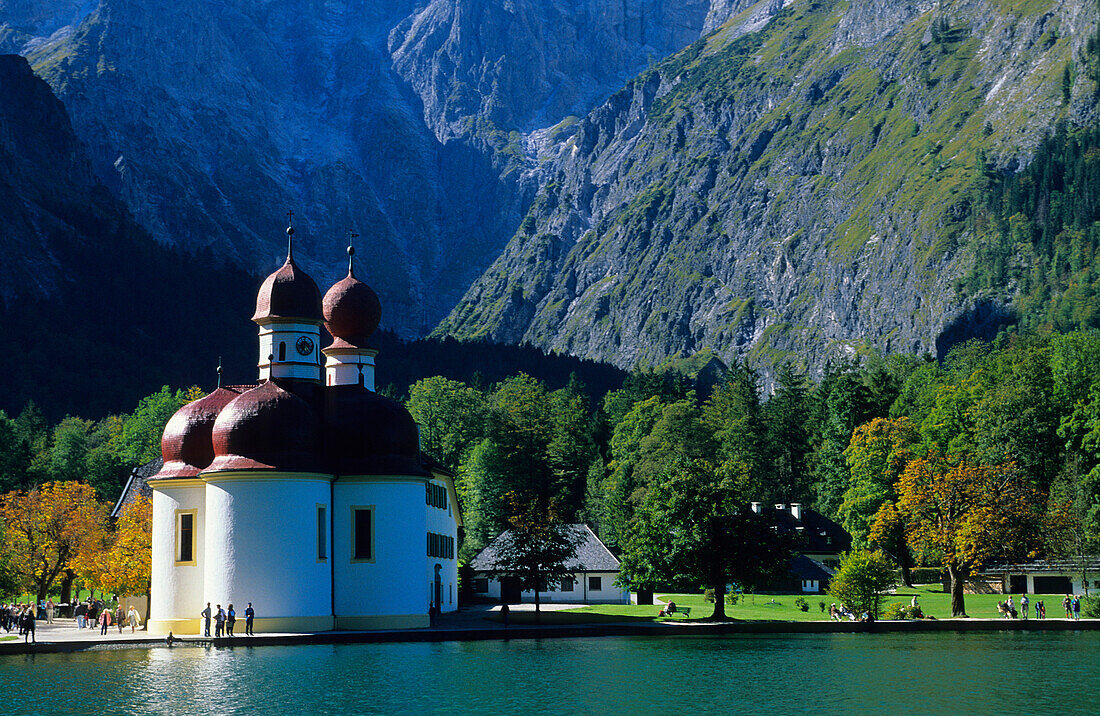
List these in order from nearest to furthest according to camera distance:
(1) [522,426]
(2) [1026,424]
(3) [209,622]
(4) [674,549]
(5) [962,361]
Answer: (3) [209,622]
(4) [674,549]
(2) [1026,424]
(1) [522,426]
(5) [962,361]

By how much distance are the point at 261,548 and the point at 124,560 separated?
17.0 metres

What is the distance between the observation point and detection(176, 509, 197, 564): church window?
239 feet

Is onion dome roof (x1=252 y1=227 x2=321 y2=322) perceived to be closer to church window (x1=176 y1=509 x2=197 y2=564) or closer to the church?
the church

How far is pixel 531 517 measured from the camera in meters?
80.6

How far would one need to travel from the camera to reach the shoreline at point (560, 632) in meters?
64.6

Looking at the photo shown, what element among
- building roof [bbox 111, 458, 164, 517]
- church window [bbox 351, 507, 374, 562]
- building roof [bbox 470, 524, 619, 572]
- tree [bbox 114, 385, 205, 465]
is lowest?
building roof [bbox 470, 524, 619, 572]

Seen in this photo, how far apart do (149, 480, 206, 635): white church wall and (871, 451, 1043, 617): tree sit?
43812mm

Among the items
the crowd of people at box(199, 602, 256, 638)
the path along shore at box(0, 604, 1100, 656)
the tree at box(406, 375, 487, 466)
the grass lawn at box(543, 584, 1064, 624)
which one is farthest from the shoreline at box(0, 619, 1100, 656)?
the tree at box(406, 375, 487, 466)

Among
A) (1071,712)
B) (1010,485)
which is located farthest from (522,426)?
(1071,712)

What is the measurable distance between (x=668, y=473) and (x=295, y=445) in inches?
893

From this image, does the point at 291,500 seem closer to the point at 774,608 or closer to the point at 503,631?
the point at 503,631

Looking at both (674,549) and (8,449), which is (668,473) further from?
(8,449)

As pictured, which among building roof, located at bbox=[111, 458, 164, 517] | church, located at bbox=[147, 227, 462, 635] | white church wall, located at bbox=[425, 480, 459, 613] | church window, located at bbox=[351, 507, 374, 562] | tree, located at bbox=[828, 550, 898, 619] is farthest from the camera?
building roof, located at bbox=[111, 458, 164, 517]

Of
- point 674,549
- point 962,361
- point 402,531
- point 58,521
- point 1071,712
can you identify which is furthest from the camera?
point 962,361
